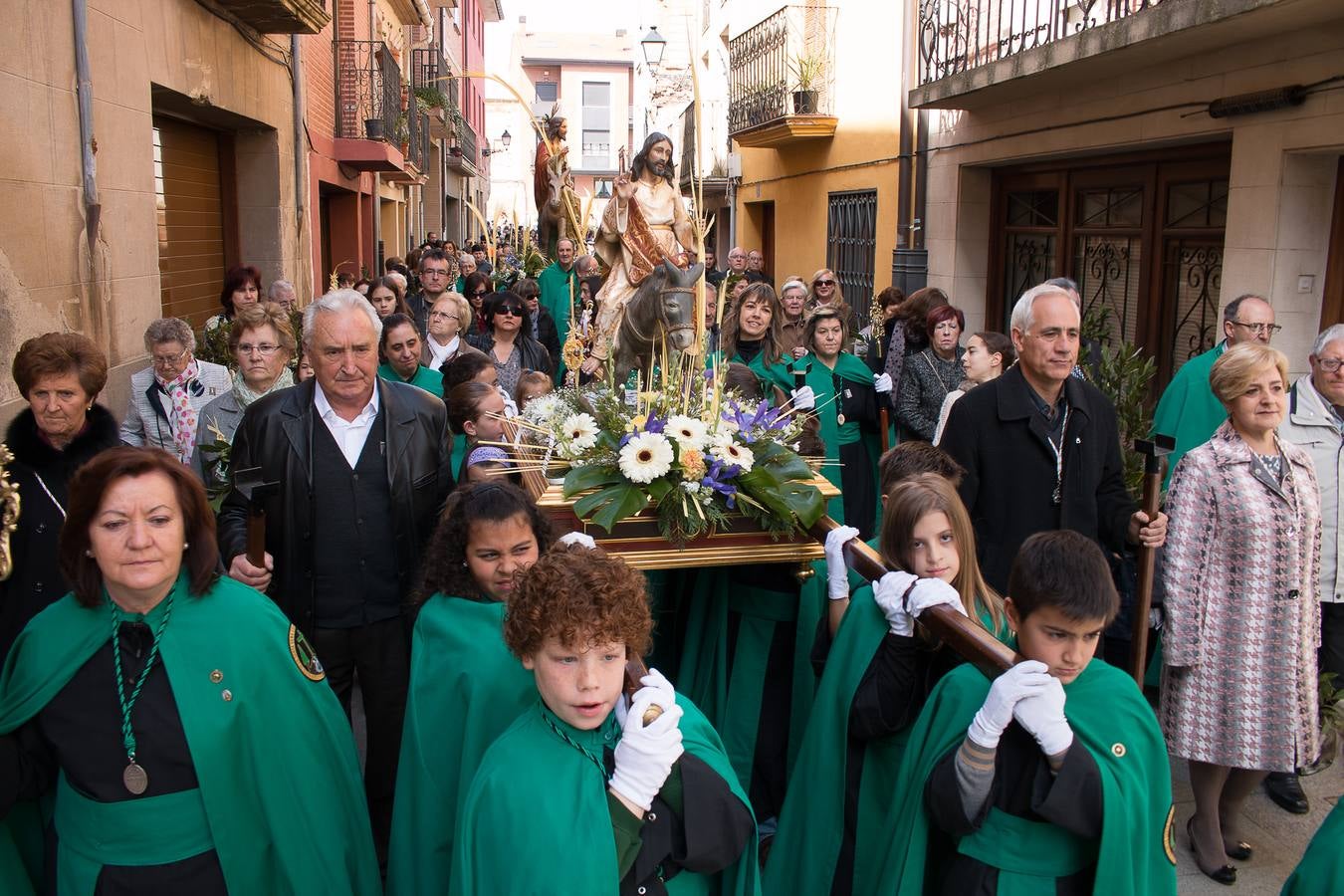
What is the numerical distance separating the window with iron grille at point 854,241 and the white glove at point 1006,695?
1290 centimetres

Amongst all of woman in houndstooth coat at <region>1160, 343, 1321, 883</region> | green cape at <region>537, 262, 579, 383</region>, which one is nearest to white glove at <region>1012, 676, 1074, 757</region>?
woman in houndstooth coat at <region>1160, 343, 1321, 883</region>

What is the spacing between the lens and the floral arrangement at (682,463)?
3648 millimetres

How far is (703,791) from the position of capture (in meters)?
2.27

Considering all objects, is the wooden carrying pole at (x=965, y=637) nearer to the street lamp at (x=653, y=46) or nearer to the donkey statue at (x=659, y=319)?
the donkey statue at (x=659, y=319)

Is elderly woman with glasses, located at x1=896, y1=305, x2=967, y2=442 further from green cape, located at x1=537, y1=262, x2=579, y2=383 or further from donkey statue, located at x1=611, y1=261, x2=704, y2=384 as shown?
green cape, located at x1=537, y1=262, x2=579, y2=383

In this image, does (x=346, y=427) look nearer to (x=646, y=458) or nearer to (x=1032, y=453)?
(x=646, y=458)

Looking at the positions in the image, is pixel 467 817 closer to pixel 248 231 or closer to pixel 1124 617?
pixel 1124 617

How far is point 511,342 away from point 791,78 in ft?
36.1

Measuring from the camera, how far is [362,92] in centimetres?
1608

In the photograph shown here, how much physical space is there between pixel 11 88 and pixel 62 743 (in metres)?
4.43

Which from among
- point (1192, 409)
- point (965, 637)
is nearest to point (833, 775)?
point (965, 637)

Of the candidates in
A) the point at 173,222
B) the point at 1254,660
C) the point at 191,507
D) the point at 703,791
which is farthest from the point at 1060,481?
the point at 173,222

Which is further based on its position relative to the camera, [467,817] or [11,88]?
[11,88]

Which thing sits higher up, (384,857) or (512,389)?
(512,389)
